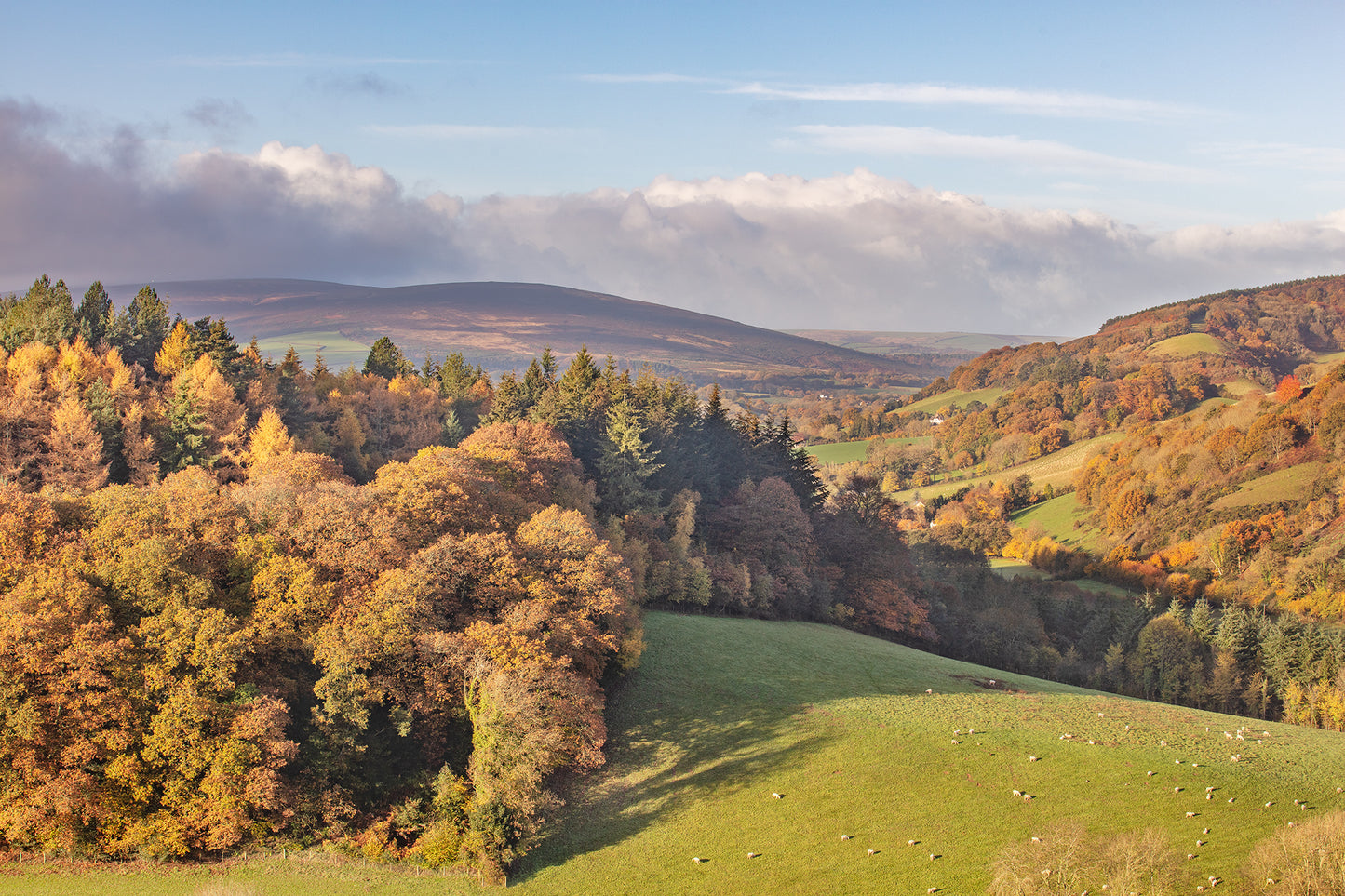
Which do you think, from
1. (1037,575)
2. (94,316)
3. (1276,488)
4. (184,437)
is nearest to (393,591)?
(184,437)

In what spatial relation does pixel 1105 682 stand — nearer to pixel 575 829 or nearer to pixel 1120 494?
pixel 575 829

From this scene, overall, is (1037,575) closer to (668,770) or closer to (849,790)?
(849,790)

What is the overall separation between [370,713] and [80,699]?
12851 mm

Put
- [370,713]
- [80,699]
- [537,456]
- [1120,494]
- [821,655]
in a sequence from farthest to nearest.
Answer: [1120,494], [537,456], [821,655], [370,713], [80,699]

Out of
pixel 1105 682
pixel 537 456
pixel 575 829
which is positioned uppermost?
pixel 537 456

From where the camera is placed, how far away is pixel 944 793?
44625 mm

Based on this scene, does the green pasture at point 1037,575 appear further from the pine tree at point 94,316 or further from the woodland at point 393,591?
the pine tree at point 94,316

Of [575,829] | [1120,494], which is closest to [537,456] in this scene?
[575,829]

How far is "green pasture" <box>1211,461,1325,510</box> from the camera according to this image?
165750mm

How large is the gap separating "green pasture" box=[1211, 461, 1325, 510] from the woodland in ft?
73.7

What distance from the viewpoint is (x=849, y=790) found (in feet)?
148

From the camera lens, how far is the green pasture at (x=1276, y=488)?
544 ft

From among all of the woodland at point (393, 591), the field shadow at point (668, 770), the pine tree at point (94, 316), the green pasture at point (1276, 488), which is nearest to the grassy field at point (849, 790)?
the field shadow at point (668, 770)

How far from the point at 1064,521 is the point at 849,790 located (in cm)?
15822
